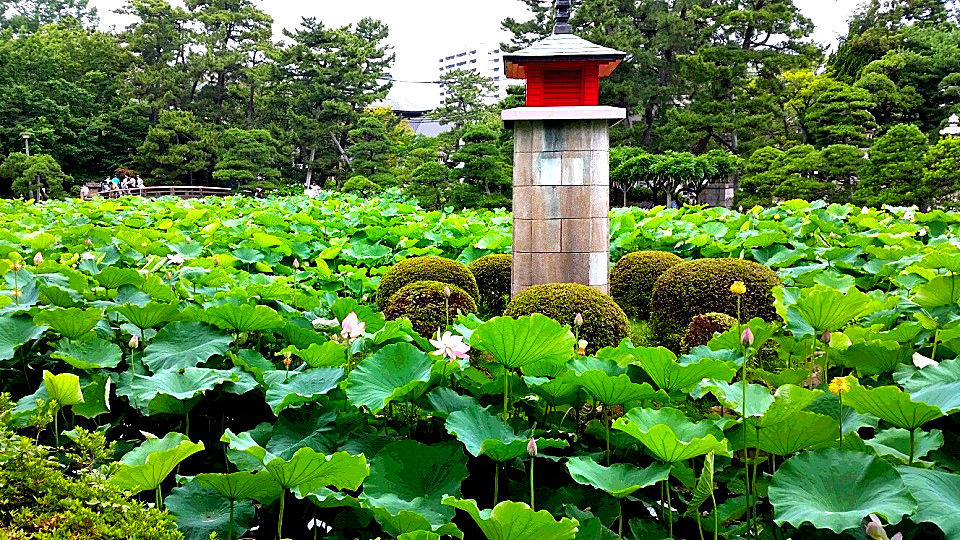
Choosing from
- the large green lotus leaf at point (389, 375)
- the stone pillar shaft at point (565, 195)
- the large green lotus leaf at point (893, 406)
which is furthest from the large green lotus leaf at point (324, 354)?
the stone pillar shaft at point (565, 195)

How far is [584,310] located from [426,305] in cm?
101

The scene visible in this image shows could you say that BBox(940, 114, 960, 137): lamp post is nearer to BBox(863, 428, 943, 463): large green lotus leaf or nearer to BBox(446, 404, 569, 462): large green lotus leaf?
BBox(863, 428, 943, 463): large green lotus leaf

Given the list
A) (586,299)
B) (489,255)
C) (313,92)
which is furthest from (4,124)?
(586,299)

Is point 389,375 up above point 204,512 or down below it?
above

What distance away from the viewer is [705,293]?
4973 mm

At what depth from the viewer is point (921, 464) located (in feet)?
5.09

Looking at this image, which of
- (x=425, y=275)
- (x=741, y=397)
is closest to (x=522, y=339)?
(x=741, y=397)

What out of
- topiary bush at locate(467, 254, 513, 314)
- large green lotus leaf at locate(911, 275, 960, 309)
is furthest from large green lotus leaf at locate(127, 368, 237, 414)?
topiary bush at locate(467, 254, 513, 314)

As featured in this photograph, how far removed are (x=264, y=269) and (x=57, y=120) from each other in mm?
20215

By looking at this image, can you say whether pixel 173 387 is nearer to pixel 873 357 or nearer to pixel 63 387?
pixel 63 387

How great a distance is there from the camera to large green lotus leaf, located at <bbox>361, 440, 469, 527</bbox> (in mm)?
1646

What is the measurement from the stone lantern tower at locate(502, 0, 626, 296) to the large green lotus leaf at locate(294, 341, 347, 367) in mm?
3306

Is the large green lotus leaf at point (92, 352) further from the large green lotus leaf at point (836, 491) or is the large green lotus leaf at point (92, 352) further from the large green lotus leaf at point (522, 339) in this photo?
the large green lotus leaf at point (836, 491)

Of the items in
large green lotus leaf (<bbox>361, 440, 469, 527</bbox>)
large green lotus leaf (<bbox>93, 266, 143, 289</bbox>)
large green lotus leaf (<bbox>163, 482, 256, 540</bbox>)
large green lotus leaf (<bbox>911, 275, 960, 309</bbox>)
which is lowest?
large green lotus leaf (<bbox>163, 482, 256, 540</bbox>)
